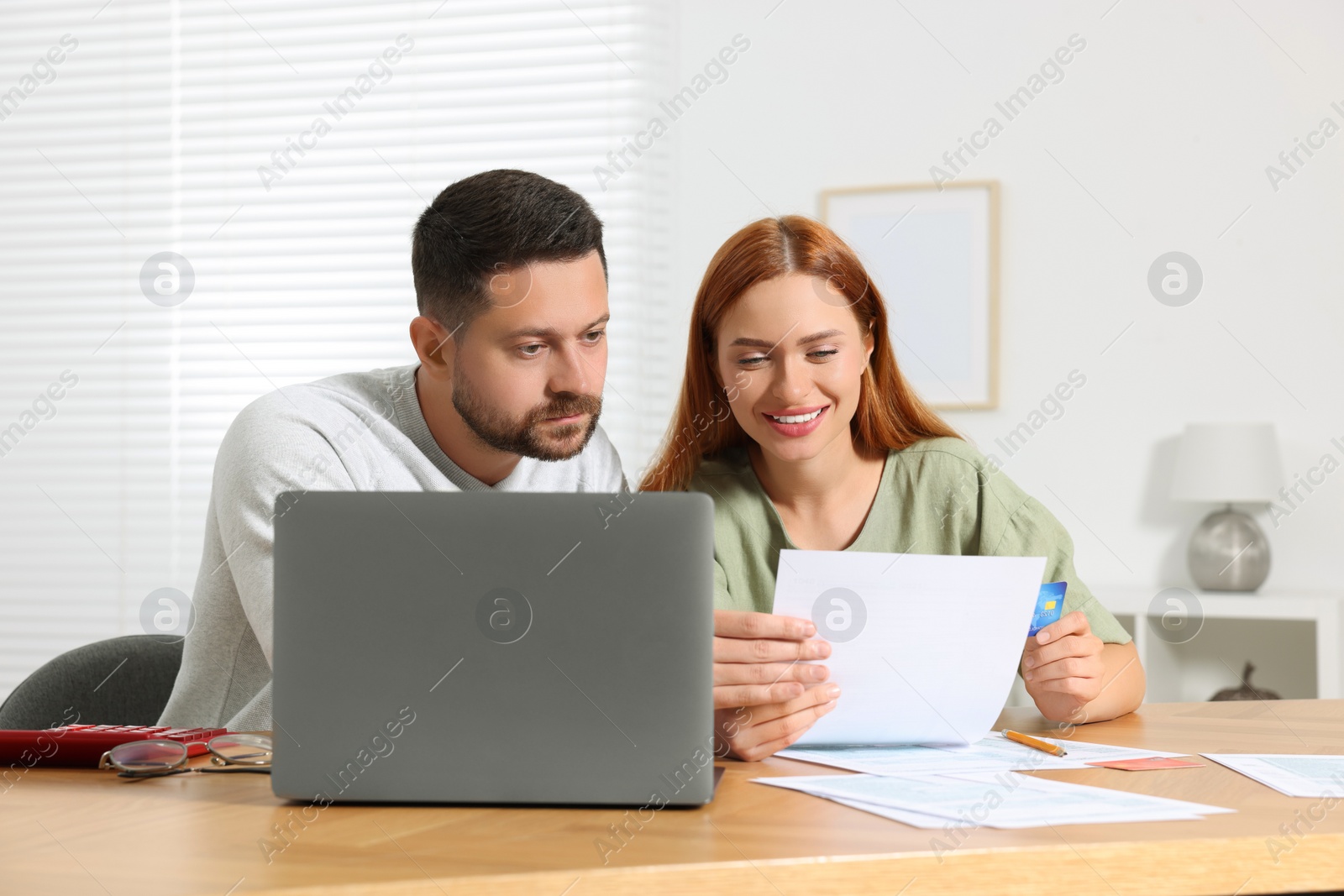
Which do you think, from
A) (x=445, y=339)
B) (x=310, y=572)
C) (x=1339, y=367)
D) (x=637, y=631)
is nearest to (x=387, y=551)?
(x=310, y=572)

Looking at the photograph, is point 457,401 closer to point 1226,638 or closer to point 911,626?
point 911,626

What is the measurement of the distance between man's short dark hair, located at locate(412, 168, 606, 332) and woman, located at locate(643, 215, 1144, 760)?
227mm

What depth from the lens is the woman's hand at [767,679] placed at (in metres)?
1.07

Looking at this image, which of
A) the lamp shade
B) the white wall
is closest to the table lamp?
the lamp shade

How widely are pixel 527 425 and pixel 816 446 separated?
40 centimetres

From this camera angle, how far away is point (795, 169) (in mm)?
3266

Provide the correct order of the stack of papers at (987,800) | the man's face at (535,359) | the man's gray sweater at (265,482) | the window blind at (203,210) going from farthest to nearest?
1. the window blind at (203,210)
2. the man's face at (535,359)
3. the man's gray sweater at (265,482)
4. the stack of papers at (987,800)

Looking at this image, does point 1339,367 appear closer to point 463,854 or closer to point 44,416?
point 463,854

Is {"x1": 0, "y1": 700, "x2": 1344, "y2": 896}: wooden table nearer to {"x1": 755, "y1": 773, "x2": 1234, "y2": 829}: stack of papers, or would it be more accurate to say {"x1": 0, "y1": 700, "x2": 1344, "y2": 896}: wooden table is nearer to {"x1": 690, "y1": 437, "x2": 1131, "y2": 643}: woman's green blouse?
{"x1": 755, "y1": 773, "x2": 1234, "y2": 829}: stack of papers

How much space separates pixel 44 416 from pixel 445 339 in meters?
2.47

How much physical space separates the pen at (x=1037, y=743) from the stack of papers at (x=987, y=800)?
0.13 meters

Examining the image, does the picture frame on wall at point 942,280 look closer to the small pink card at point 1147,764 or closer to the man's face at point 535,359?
the man's face at point 535,359

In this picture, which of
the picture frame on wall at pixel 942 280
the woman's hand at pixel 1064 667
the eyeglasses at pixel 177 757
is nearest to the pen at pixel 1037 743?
the woman's hand at pixel 1064 667

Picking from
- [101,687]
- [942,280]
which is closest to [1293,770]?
[101,687]
